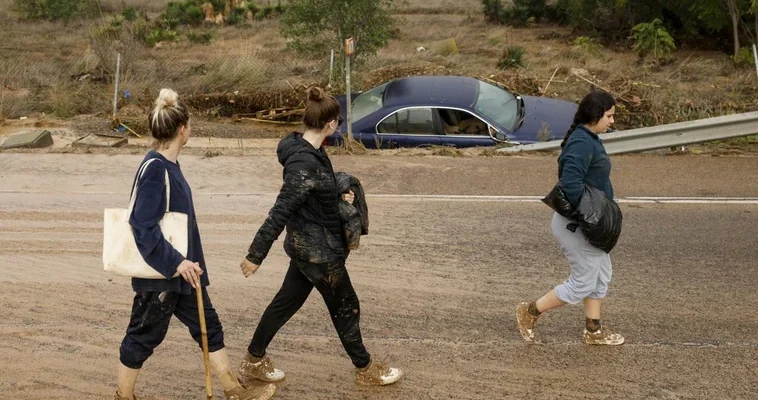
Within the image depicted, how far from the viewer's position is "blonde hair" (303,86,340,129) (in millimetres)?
4699

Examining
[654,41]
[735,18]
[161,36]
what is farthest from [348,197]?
[161,36]

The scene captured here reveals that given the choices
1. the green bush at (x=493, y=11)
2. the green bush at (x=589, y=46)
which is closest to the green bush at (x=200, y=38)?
the green bush at (x=493, y=11)

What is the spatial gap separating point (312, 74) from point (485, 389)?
14432 millimetres

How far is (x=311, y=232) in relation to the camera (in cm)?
477

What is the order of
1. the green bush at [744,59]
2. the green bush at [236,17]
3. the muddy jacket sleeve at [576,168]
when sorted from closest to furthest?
the muddy jacket sleeve at [576,168] → the green bush at [744,59] → the green bush at [236,17]

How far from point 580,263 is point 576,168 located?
0.63 meters

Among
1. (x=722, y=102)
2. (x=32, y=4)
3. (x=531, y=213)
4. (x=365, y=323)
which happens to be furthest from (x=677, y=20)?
(x=32, y=4)

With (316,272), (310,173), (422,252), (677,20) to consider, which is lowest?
(677,20)

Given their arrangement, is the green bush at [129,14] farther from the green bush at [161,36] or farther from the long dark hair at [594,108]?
the long dark hair at [594,108]

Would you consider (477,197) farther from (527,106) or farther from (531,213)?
(527,106)

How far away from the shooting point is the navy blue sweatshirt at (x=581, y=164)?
17.3 ft

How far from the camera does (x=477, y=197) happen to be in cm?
966

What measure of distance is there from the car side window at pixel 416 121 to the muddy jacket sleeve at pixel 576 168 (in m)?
6.67

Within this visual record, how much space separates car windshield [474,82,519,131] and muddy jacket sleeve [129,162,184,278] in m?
8.10
